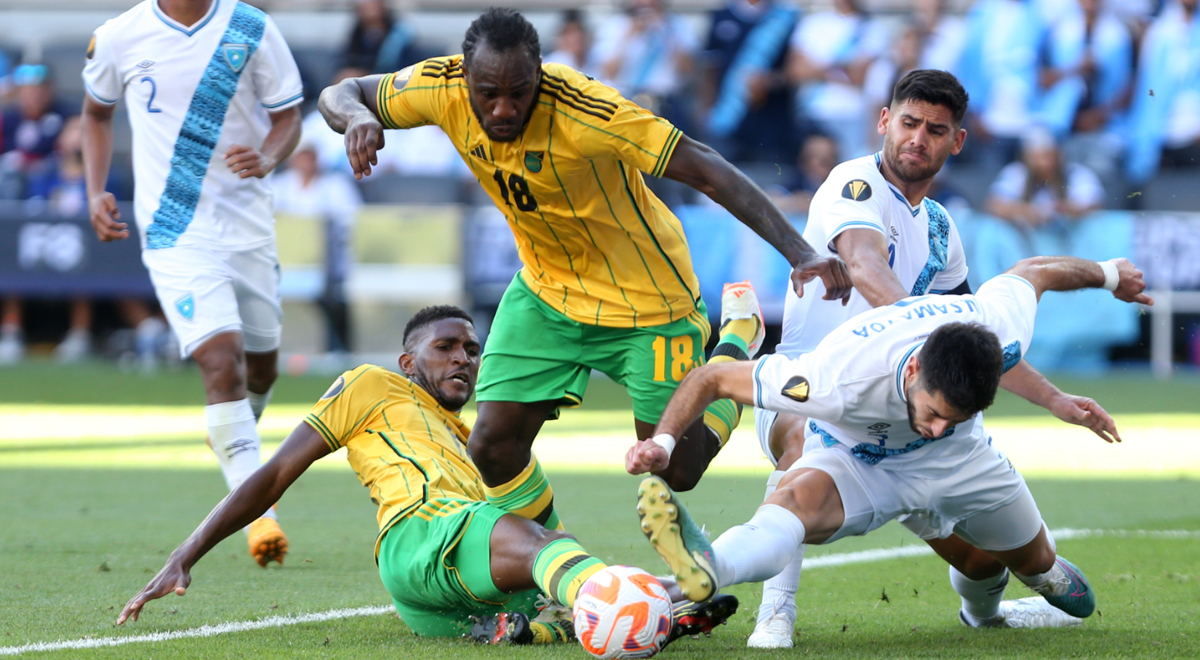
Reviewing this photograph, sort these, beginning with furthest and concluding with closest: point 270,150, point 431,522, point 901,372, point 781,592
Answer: point 270,150
point 781,592
point 431,522
point 901,372

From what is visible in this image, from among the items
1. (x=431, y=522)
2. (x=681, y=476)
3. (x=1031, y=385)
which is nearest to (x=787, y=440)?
(x=681, y=476)

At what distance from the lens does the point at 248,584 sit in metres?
5.38

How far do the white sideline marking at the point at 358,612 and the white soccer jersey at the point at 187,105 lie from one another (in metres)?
2.39

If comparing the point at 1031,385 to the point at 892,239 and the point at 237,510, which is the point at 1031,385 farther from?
the point at 237,510

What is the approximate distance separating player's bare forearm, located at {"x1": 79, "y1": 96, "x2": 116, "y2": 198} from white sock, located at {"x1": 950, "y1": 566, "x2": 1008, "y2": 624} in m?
4.35

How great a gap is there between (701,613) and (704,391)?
2.17 ft

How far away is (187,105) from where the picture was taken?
6.57 meters

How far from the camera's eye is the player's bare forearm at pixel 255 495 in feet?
14.4

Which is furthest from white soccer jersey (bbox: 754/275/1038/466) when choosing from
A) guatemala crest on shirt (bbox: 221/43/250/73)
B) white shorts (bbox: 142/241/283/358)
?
guatemala crest on shirt (bbox: 221/43/250/73)

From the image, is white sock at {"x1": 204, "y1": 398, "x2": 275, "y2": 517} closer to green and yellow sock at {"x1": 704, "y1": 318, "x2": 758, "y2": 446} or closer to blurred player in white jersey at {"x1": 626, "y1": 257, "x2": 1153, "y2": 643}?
green and yellow sock at {"x1": 704, "y1": 318, "x2": 758, "y2": 446}

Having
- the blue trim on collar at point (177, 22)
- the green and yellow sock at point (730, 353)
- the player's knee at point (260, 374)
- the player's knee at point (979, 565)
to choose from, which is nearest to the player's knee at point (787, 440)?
the green and yellow sock at point (730, 353)

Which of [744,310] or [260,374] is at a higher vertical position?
[744,310]

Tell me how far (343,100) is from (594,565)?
1830mm

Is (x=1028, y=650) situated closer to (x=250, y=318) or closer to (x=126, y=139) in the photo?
(x=250, y=318)
